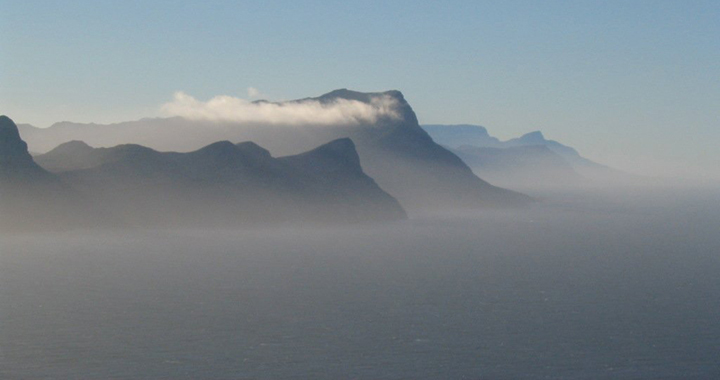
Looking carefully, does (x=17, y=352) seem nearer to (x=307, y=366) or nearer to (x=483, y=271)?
(x=307, y=366)

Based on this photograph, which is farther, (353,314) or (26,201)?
(26,201)

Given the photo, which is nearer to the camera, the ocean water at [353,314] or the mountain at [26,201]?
the ocean water at [353,314]

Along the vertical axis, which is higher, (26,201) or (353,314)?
(26,201)

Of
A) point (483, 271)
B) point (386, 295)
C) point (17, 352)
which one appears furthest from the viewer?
point (483, 271)

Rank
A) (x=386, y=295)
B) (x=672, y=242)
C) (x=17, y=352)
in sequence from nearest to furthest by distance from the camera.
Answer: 1. (x=17, y=352)
2. (x=386, y=295)
3. (x=672, y=242)

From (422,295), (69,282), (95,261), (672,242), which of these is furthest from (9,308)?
(672,242)

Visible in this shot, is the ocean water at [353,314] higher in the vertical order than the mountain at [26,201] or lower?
lower

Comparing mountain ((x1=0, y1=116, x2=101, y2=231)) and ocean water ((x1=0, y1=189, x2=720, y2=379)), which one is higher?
mountain ((x1=0, y1=116, x2=101, y2=231))

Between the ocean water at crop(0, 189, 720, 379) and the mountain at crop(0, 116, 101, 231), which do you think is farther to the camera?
the mountain at crop(0, 116, 101, 231)
